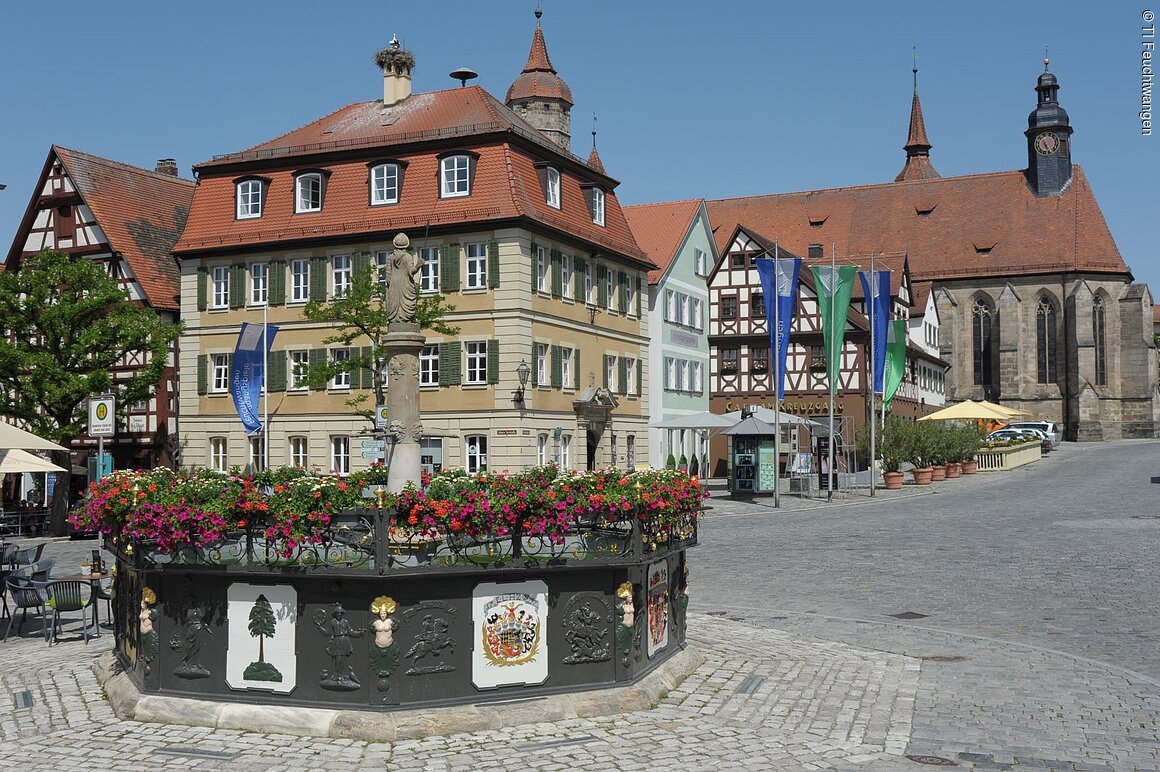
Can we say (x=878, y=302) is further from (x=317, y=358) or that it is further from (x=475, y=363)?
(x=317, y=358)

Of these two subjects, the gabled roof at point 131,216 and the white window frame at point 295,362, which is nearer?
the white window frame at point 295,362

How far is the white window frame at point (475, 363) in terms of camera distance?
35.3 metres

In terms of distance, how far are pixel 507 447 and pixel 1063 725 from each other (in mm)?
26155

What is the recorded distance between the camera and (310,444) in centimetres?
3744

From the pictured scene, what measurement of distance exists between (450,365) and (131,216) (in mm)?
13387

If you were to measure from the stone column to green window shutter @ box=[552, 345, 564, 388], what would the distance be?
80.7 feet

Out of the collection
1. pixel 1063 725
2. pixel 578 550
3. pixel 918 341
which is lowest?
pixel 1063 725

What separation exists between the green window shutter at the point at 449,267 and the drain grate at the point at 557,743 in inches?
1083

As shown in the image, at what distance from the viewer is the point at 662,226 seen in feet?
162

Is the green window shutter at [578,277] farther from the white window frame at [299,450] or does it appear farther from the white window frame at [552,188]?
the white window frame at [299,450]

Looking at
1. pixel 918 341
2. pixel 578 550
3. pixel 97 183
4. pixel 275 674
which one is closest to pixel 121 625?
pixel 275 674

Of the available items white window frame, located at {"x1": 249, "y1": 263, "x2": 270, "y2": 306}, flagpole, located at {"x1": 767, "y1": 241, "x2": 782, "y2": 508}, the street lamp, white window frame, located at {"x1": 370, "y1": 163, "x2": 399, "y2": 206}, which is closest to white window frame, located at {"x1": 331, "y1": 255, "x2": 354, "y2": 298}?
white window frame, located at {"x1": 370, "y1": 163, "x2": 399, "y2": 206}

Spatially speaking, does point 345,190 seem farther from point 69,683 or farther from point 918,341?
point 918,341

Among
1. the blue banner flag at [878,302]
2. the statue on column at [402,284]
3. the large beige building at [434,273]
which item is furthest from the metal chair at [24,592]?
the blue banner flag at [878,302]
